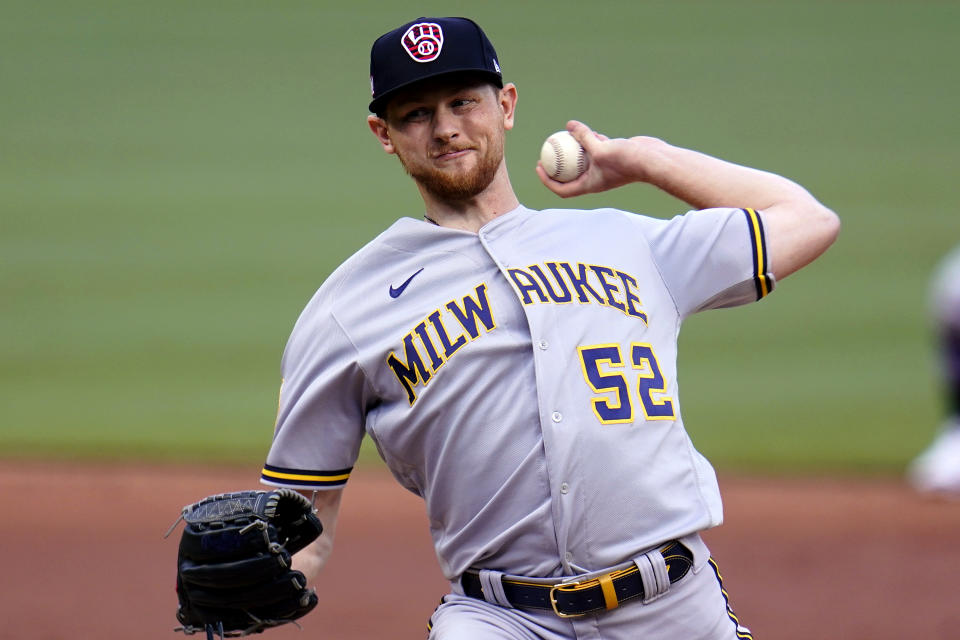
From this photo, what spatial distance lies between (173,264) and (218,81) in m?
6.15

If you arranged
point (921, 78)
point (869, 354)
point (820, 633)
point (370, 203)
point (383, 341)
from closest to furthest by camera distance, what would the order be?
point (383, 341), point (820, 633), point (869, 354), point (370, 203), point (921, 78)

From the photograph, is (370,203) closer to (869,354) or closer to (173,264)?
(173,264)

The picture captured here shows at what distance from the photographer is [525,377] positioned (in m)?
2.63

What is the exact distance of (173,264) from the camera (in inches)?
495

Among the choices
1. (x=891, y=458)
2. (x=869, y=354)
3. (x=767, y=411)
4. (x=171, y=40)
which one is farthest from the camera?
(x=171, y=40)

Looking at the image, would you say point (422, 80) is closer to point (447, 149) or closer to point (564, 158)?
point (447, 149)

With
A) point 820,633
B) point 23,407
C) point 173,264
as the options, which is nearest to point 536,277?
point 820,633

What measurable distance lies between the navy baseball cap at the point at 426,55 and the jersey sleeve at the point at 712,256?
537mm

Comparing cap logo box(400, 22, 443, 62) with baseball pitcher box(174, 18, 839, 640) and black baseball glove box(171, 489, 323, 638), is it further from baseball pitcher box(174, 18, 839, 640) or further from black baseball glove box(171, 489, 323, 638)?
black baseball glove box(171, 489, 323, 638)

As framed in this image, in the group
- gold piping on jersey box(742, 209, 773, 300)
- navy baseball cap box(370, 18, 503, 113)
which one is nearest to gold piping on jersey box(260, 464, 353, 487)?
navy baseball cap box(370, 18, 503, 113)

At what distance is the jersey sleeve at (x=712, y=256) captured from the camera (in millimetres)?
2773

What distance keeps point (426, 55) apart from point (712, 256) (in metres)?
0.76

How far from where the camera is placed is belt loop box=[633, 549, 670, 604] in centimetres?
257

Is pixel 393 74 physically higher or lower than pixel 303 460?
higher
